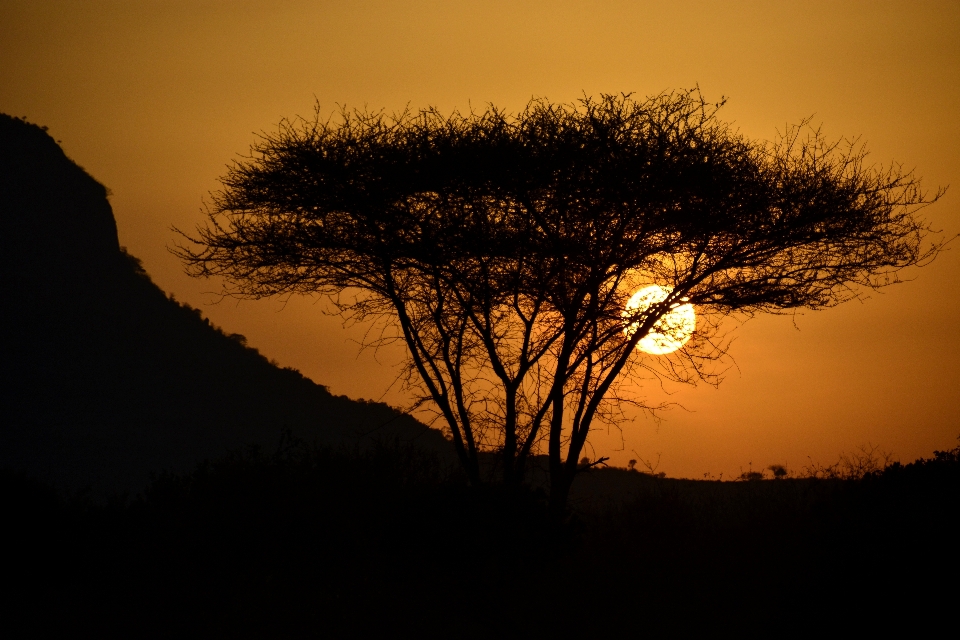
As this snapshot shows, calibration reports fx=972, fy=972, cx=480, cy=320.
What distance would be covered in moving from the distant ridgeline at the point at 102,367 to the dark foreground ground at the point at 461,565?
97.0 ft

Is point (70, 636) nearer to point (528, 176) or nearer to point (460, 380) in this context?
point (460, 380)

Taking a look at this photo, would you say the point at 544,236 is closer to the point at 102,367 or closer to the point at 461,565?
the point at 461,565

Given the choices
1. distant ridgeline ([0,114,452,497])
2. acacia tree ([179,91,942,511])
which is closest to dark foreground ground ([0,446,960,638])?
acacia tree ([179,91,942,511])

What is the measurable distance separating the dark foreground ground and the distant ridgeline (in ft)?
97.0

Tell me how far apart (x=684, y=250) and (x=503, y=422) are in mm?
4137

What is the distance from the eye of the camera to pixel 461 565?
39.2 feet

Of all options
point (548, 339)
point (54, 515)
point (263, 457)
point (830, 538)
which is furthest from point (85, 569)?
point (830, 538)

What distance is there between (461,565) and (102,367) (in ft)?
148

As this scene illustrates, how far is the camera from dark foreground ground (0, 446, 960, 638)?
1084cm

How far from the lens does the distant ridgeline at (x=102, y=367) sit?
47375mm

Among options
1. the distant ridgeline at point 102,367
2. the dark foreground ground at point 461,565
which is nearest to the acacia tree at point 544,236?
the dark foreground ground at point 461,565

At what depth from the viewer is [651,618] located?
1159 cm

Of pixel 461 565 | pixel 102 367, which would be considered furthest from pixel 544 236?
pixel 102 367

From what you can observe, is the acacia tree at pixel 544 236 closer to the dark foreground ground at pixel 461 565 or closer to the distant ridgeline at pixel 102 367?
the dark foreground ground at pixel 461 565
